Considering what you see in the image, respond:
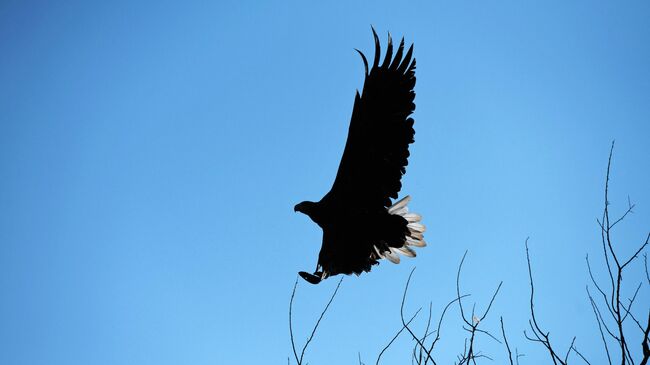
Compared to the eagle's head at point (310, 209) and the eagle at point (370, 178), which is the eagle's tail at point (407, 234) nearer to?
the eagle at point (370, 178)

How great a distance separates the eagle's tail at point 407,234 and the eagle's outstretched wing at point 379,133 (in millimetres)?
784

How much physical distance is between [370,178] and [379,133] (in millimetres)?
500

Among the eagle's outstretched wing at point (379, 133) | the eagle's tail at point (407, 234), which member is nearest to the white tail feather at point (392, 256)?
the eagle's tail at point (407, 234)

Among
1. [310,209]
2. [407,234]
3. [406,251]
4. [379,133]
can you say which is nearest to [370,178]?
[379,133]

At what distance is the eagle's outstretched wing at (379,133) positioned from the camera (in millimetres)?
4172

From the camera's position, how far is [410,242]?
205 inches

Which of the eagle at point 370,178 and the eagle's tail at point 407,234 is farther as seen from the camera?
the eagle's tail at point 407,234

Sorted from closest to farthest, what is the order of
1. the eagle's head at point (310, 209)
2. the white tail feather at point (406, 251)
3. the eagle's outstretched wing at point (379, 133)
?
Answer: the eagle's outstretched wing at point (379, 133)
the eagle's head at point (310, 209)
the white tail feather at point (406, 251)

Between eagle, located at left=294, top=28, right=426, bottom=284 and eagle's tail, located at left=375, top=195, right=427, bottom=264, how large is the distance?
110 mm

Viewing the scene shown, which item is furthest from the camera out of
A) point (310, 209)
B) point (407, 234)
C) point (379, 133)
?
point (407, 234)

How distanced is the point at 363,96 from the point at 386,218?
1.43m

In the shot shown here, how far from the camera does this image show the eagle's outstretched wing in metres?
4.17

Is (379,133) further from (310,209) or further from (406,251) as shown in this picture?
(406,251)

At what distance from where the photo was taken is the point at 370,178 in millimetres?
4469
